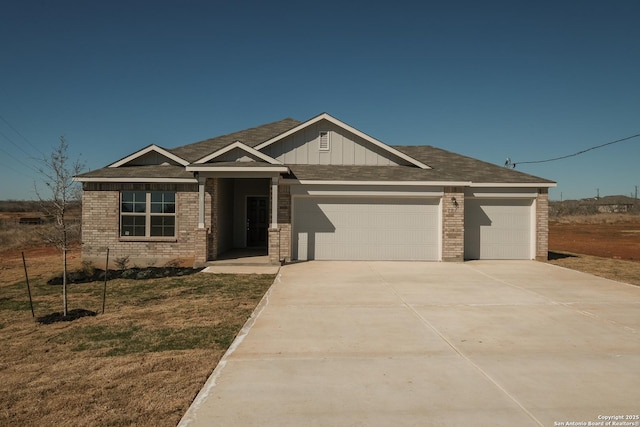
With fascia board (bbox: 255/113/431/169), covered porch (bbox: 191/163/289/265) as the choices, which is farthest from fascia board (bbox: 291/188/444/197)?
fascia board (bbox: 255/113/431/169)

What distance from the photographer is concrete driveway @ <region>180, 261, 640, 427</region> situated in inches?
147

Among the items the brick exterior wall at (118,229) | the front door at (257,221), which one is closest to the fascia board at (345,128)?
the front door at (257,221)

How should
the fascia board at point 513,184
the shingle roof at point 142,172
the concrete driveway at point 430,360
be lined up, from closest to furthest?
the concrete driveway at point 430,360, the shingle roof at point 142,172, the fascia board at point 513,184

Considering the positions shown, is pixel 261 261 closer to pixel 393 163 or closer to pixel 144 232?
pixel 144 232

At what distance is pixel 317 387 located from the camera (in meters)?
4.27

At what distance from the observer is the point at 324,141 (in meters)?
15.7

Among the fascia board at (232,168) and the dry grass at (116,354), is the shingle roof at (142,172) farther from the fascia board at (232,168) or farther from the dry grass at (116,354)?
the dry grass at (116,354)

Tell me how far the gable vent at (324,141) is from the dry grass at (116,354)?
26.2ft

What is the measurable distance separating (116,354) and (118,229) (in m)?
9.92

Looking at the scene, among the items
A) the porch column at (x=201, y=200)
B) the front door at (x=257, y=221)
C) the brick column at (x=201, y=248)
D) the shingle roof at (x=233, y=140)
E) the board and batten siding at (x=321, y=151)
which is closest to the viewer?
the brick column at (x=201, y=248)

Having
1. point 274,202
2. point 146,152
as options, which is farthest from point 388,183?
point 146,152

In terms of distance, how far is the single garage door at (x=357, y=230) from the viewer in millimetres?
14344

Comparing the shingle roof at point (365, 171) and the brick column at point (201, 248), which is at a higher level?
the shingle roof at point (365, 171)

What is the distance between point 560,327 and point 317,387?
4.60 m
